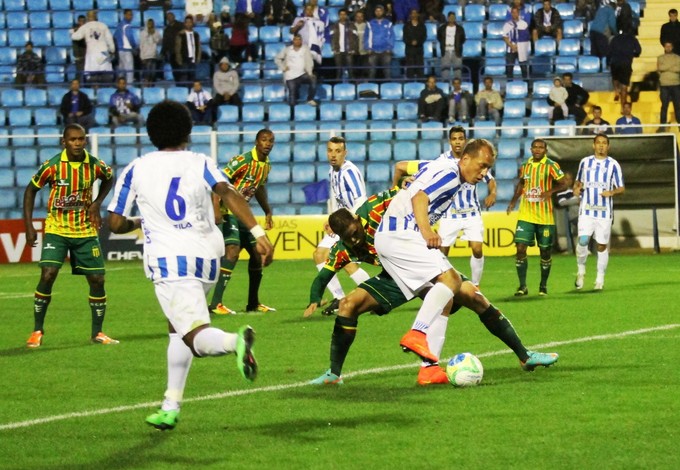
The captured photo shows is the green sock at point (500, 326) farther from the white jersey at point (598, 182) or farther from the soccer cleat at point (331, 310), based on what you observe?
the white jersey at point (598, 182)

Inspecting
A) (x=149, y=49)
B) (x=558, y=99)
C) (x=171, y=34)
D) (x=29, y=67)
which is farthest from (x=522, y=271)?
(x=29, y=67)

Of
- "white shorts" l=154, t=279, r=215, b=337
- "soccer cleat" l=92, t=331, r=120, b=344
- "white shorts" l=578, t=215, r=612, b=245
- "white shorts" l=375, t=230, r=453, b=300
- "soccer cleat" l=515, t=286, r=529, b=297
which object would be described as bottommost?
"soccer cleat" l=515, t=286, r=529, b=297

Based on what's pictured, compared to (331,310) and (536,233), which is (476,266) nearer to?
(536,233)

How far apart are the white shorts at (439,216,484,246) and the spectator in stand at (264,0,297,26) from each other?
46.6ft

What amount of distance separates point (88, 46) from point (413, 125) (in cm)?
772

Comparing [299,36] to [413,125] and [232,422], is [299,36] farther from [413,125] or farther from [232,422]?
[232,422]

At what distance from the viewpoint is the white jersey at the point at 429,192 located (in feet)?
30.6

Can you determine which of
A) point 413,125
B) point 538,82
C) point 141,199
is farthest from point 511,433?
point 538,82

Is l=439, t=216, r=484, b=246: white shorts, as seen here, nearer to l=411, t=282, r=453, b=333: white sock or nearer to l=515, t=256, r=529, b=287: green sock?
l=515, t=256, r=529, b=287: green sock

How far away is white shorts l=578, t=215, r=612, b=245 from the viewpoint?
62.3ft

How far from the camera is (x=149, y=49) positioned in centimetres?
2984

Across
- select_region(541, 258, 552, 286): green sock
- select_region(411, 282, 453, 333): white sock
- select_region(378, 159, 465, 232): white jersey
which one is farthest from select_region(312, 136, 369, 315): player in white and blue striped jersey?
select_region(411, 282, 453, 333): white sock

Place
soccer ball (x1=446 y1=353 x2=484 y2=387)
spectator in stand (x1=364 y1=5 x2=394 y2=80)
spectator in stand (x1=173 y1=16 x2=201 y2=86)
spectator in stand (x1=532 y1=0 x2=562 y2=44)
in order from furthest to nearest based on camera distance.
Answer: spectator in stand (x1=532 y1=0 x2=562 y2=44), spectator in stand (x1=173 y1=16 x2=201 y2=86), spectator in stand (x1=364 y1=5 x2=394 y2=80), soccer ball (x1=446 y1=353 x2=484 y2=387)

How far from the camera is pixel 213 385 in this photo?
1007 cm
